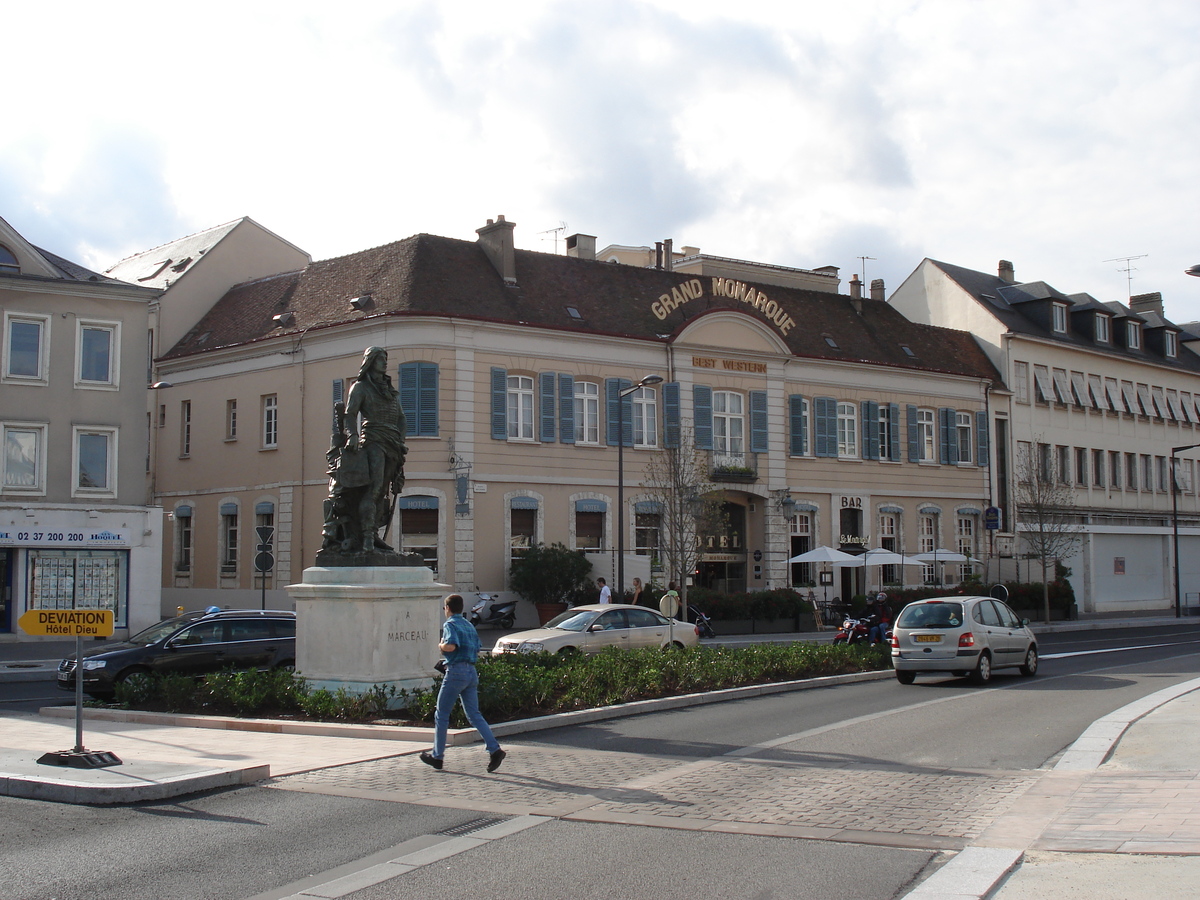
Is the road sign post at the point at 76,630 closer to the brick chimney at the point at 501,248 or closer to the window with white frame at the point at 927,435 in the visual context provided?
the brick chimney at the point at 501,248

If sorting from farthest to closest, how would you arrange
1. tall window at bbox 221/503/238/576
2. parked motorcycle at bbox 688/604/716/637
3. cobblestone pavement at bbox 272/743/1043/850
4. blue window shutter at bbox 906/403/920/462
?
blue window shutter at bbox 906/403/920/462 < tall window at bbox 221/503/238/576 < parked motorcycle at bbox 688/604/716/637 < cobblestone pavement at bbox 272/743/1043/850

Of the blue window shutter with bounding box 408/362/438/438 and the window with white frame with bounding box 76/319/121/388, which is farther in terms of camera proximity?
the blue window shutter with bounding box 408/362/438/438

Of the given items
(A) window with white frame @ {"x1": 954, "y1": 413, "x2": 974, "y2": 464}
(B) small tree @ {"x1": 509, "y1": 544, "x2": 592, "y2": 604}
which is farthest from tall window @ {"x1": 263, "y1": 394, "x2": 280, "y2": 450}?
(A) window with white frame @ {"x1": 954, "y1": 413, "x2": 974, "y2": 464}

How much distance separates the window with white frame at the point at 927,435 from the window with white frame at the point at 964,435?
1.30 meters

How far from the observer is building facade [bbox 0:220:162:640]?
33031 millimetres

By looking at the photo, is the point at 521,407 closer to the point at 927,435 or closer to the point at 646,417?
the point at 646,417

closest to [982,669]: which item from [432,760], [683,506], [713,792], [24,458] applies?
[713,792]

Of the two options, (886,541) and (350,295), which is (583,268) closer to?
(350,295)

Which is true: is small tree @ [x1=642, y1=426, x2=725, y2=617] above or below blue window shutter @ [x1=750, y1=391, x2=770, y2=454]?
below

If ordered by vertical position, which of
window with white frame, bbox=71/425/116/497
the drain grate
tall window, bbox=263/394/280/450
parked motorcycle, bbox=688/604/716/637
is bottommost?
the drain grate

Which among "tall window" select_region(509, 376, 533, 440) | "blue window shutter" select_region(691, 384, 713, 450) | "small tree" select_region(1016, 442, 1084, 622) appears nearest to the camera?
"tall window" select_region(509, 376, 533, 440)

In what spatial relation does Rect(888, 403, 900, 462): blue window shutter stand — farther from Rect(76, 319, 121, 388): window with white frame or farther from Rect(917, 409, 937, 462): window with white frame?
Rect(76, 319, 121, 388): window with white frame

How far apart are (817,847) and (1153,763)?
4538 mm

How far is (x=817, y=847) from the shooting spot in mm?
8438
